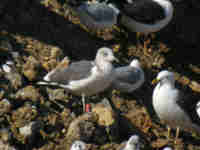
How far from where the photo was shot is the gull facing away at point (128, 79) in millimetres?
7543

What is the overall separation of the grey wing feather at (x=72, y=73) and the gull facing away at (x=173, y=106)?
46.5 inches

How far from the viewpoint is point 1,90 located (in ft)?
23.3

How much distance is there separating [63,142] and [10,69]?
180cm

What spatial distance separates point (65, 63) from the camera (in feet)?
25.7

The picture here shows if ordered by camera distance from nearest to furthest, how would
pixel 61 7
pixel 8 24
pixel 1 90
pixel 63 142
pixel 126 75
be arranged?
pixel 63 142, pixel 1 90, pixel 126 75, pixel 8 24, pixel 61 7

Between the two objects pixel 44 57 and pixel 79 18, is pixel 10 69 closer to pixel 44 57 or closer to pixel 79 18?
pixel 44 57

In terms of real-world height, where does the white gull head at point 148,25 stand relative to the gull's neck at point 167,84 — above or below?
above

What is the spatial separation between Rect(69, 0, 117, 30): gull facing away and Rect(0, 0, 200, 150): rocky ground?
33 cm

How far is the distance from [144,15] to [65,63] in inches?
78.3

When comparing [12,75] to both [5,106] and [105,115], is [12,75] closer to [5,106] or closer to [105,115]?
[5,106]

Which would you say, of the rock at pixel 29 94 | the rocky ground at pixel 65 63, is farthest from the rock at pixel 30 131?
the rock at pixel 29 94

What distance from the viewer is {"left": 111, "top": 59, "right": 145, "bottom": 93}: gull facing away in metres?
7.54

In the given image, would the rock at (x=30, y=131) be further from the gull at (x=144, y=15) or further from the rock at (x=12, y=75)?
the gull at (x=144, y=15)

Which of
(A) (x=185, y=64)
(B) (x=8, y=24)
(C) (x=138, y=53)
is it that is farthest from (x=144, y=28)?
(B) (x=8, y=24)
